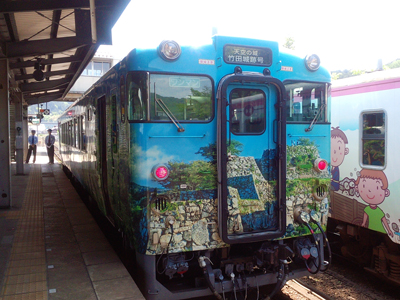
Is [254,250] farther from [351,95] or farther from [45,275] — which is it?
[351,95]

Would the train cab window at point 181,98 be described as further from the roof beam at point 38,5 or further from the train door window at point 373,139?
the roof beam at point 38,5

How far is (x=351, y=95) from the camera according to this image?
663cm

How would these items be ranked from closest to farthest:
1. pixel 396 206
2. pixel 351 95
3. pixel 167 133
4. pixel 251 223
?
pixel 167 133, pixel 251 223, pixel 396 206, pixel 351 95

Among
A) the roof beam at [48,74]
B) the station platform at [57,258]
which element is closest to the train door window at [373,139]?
the station platform at [57,258]

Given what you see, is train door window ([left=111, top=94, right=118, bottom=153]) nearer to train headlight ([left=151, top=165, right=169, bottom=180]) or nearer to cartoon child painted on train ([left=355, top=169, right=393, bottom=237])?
train headlight ([left=151, top=165, right=169, bottom=180])

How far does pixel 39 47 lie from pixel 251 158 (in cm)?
660

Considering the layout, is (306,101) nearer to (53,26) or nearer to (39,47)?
(39,47)

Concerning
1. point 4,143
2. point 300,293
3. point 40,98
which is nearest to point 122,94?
point 300,293

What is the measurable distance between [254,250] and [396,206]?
89.5 inches

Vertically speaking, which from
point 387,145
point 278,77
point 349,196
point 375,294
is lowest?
point 375,294

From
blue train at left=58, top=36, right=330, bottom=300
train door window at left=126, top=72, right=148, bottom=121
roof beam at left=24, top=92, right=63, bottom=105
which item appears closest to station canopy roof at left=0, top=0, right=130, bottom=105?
blue train at left=58, top=36, right=330, bottom=300

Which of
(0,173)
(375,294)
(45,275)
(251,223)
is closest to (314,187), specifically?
(251,223)

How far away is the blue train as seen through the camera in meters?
4.36

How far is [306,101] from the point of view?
509 centimetres
